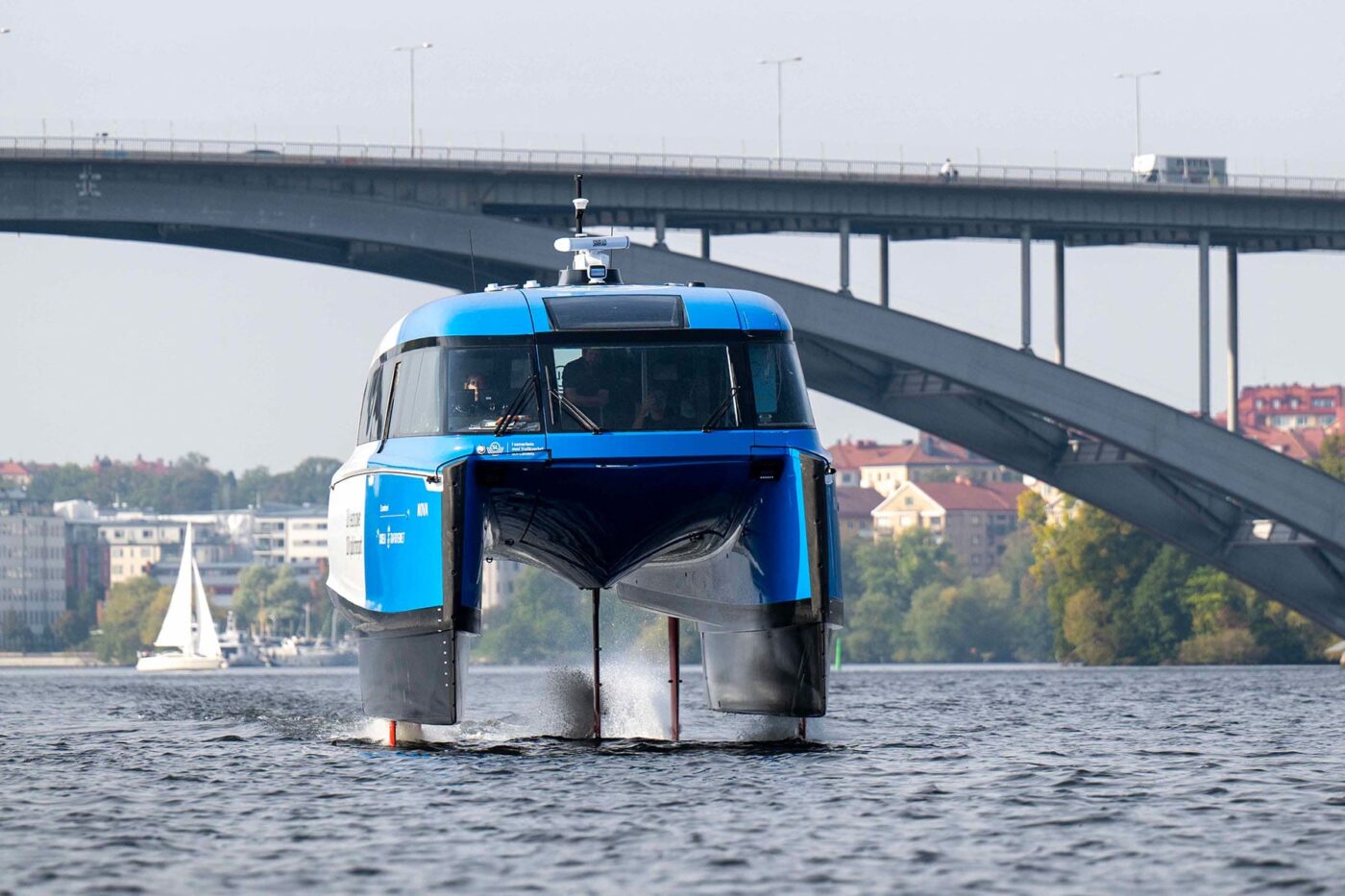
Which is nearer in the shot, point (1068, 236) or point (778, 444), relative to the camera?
point (778, 444)

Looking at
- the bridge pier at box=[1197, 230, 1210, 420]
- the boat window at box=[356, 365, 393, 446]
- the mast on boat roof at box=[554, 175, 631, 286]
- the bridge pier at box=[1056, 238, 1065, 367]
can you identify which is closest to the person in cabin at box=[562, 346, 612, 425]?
the mast on boat roof at box=[554, 175, 631, 286]

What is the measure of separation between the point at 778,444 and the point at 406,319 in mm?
4462

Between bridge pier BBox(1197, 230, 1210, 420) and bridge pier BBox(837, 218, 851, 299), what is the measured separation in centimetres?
922

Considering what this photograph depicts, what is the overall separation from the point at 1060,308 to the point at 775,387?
4122cm

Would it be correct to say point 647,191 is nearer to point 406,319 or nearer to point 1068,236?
point 1068,236

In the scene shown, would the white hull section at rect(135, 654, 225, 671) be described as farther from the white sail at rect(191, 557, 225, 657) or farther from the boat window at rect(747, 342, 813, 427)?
the boat window at rect(747, 342, 813, 427)

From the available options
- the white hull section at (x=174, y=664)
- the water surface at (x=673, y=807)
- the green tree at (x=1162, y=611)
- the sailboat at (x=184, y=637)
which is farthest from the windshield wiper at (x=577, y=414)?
the white hull section at (x=174, y=664)

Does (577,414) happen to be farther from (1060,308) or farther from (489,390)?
(1060,308)

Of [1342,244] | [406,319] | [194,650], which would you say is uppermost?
[1342,244]

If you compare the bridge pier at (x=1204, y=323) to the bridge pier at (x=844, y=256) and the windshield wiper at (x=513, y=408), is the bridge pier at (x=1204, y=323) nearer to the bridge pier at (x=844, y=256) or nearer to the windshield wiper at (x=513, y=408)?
the bridge pier at (x=844, y=256)

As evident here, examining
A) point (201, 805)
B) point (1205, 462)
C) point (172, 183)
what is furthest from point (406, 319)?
point (1205, 462)

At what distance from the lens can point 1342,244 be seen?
2756 inches

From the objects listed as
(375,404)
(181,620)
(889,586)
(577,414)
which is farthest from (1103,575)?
(577,414)

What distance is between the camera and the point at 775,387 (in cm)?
2561
